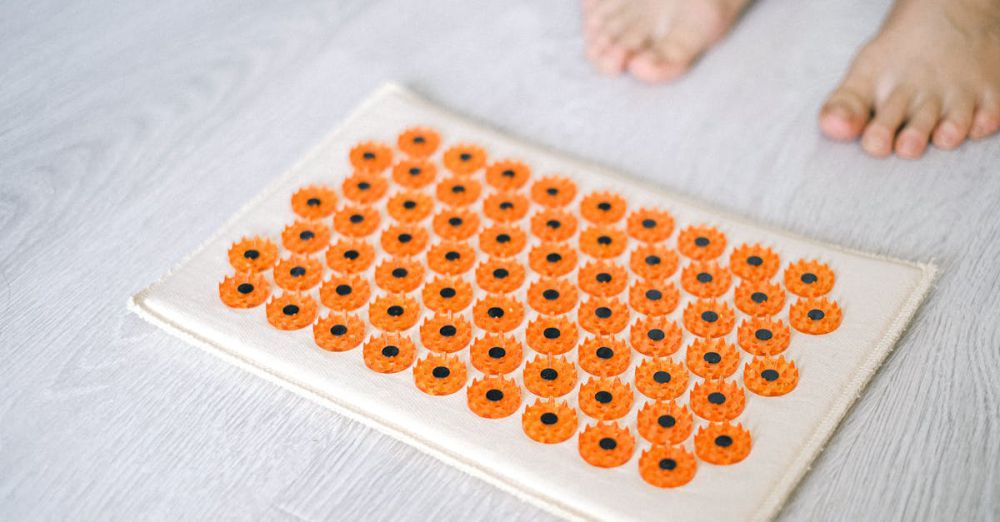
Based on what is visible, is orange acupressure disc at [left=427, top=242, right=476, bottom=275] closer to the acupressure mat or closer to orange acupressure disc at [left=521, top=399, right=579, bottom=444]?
the acupressure mat

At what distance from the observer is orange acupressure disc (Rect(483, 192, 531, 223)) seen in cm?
85

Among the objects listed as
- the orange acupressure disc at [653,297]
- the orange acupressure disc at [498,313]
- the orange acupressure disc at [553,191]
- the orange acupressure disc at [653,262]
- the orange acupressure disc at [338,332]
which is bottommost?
the orange acupressure disc at [653,297]

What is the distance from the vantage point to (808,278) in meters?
0.77

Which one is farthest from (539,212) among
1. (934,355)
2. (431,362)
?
(934,355)

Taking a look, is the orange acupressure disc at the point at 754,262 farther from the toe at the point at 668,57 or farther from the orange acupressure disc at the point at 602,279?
the toe at the point at 668,57

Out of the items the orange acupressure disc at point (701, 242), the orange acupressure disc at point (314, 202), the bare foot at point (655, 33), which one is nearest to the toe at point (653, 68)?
the bare foot at point (655, 33)

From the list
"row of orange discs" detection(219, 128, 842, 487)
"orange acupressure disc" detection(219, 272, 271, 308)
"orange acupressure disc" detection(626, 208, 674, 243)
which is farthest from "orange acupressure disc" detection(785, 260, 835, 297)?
"orange acupressure disc" detection(219, 272, 271, 308)

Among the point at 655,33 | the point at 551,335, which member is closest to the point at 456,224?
the point at 551,335

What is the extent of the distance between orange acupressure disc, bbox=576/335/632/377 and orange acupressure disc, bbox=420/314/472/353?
0.09m

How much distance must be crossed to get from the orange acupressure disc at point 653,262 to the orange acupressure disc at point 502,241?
9 centimetres

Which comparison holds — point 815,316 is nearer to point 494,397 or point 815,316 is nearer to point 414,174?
point 494,397

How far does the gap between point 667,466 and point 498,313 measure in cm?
19

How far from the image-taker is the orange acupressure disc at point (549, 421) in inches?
25.9

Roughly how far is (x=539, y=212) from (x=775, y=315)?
22 centimetres
